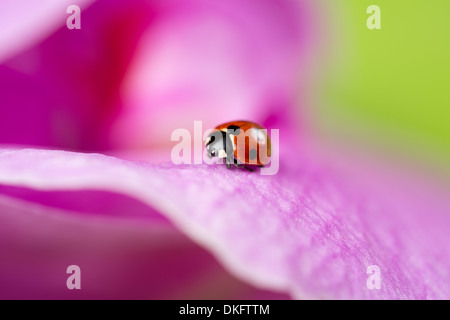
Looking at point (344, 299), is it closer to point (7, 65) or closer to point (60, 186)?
point (60, 186)

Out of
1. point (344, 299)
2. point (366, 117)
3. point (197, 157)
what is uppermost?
point (366, 117)

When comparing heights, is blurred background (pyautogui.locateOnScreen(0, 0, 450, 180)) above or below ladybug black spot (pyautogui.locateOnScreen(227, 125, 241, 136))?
above

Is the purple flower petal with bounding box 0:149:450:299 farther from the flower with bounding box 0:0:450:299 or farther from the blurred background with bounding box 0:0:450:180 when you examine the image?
the blurred background with bounding box 0:0:450:180

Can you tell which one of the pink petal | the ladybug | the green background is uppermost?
the green background

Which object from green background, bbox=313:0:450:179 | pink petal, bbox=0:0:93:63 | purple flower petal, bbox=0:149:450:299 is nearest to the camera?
purple flower petal, bbox=0:149:450:299

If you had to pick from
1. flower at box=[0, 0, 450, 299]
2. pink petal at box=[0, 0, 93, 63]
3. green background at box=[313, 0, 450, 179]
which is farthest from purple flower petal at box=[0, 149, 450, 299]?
green background at box=[313, 0, 450, 179]

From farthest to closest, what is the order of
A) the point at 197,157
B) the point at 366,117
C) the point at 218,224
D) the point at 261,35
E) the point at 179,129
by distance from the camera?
the point at 366,117 → the point at 261,35 → the point at 179,129 → the point at 197,157 → the point at 218,224

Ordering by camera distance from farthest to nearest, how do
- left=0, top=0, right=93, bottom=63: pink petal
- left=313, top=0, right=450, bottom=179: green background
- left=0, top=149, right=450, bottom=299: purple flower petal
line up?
left=313, top=0, right=450, bottom=179: green background, left=0, top=0, right=93, bottom=63: pink petal, left=0, top=149, right=450, bottom=299: purple flower petal

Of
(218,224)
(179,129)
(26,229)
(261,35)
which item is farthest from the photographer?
(261,35)

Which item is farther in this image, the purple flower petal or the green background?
the green background
